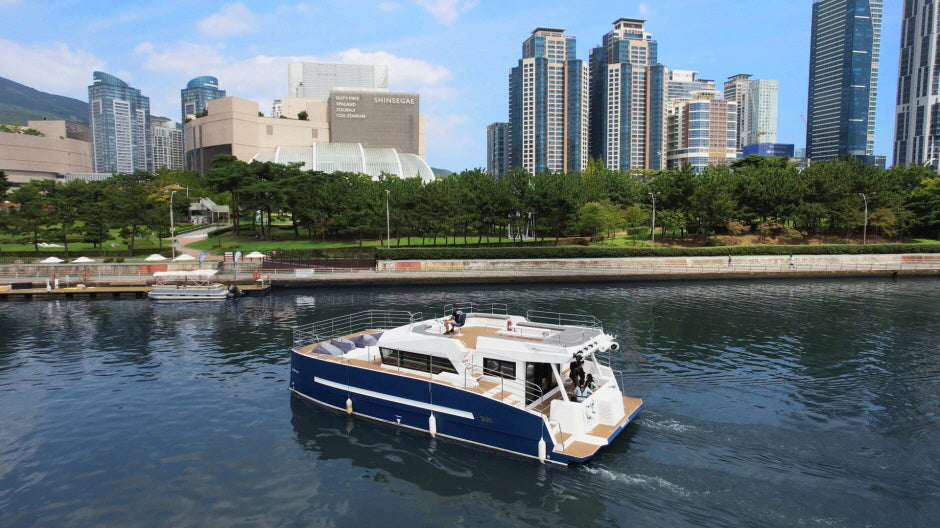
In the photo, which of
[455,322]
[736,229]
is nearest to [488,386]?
[455,322]

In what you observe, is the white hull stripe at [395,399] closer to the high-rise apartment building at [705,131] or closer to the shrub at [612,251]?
the shrub at [612,251]

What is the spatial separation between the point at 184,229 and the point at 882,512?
291 ft

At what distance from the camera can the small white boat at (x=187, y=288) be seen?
147ft

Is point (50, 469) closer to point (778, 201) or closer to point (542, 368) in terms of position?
point (542, 368)

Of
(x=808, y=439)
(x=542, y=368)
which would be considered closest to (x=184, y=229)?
(x=542, y=368)

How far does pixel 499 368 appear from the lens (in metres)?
17.0

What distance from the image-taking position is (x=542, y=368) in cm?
1695

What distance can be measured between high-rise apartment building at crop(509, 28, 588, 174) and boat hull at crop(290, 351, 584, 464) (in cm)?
17711

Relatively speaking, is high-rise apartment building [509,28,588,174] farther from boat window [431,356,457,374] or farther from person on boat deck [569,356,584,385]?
person on boat deck [569,356,584,385]

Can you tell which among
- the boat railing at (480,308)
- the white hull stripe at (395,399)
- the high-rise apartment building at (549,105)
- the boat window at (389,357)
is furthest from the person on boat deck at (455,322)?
the high-rise apartment building at (549,105)

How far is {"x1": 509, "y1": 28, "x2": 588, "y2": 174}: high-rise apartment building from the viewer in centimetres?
19225

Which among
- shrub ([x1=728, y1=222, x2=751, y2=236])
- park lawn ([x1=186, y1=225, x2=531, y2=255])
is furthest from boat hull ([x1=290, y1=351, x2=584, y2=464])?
shrub ([x1=728, y1=222, x2=751, y2=236])

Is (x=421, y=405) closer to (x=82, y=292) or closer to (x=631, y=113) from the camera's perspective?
(x=82, y=292)

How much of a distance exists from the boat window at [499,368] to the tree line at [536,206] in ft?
→ 144
